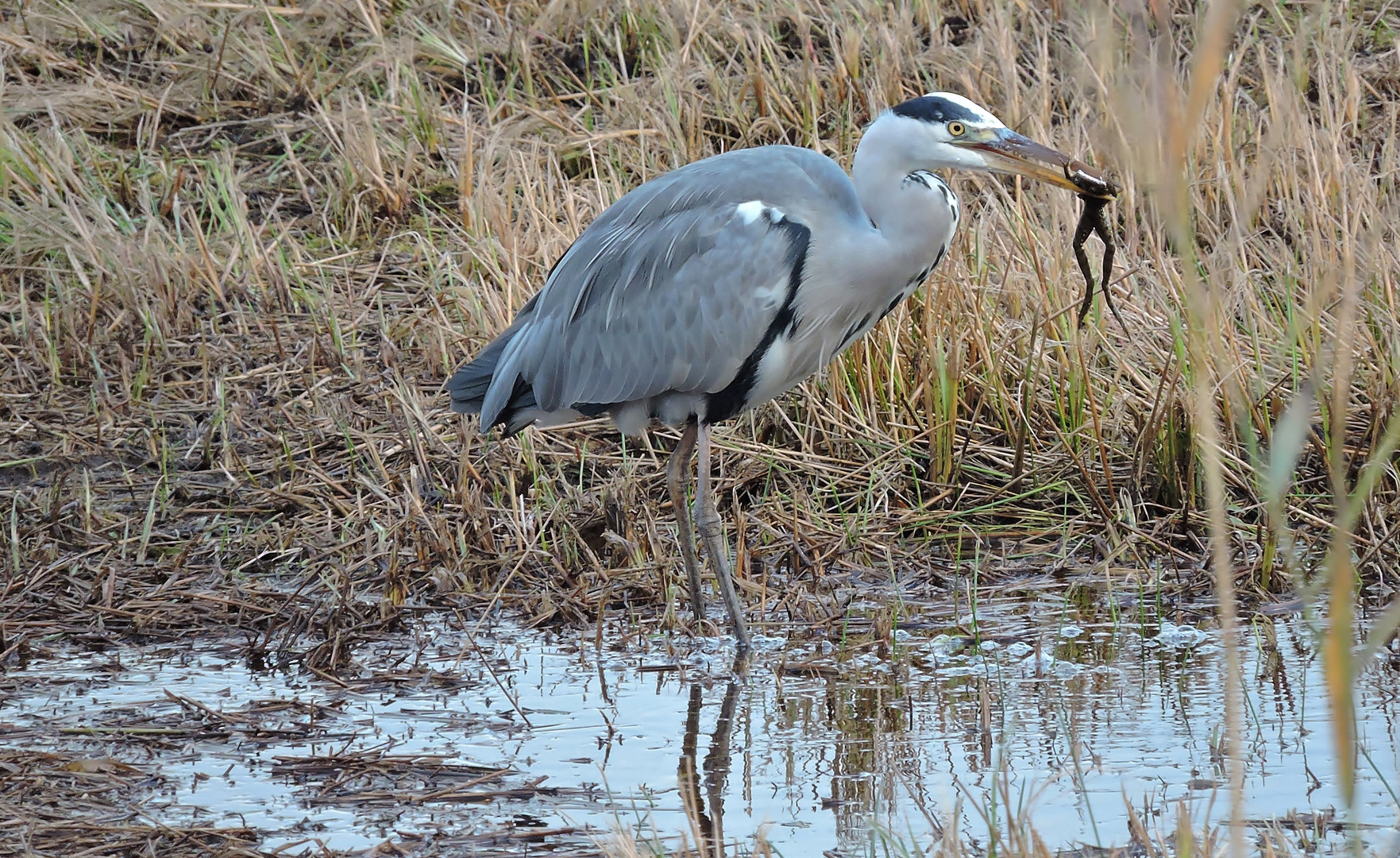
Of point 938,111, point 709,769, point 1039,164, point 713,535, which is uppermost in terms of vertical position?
point 938,111

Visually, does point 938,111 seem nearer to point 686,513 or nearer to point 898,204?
point 898,204

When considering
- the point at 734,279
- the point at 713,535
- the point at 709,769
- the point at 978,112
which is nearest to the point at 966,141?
the point at 978,112

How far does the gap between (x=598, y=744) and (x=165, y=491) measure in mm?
2260

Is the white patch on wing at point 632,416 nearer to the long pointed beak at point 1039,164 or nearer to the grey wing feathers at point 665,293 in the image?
the grey wing feathers at point 665,293

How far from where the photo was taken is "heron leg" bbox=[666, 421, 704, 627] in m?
4.51

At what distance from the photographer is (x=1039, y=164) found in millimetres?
4168

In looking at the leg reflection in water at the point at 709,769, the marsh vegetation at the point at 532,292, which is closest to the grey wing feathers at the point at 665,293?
the marsh vegetation at the point at 532,292

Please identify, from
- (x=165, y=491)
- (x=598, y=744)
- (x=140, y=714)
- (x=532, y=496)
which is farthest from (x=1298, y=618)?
(x=165, y=491)

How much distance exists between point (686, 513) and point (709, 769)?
1.35 m

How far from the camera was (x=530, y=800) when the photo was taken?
323 cm

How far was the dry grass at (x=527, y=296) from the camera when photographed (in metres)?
4.75

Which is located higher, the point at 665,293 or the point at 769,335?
the point at 665,293

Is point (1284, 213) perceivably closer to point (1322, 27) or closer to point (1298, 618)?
point (1322, 27)

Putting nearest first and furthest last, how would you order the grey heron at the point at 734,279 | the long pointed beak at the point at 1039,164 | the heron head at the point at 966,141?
the long pointed beak at the point at 1039,164
the heron head at the point at 966,141
the grey heron at the point at 734,279
